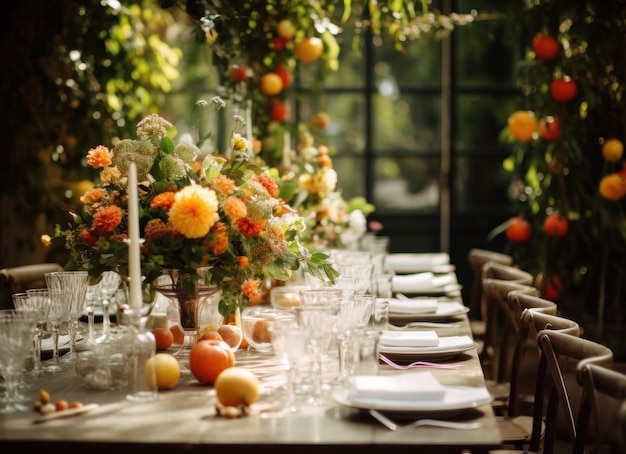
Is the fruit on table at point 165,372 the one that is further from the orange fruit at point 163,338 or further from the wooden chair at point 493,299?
the wooden chair at point 493,299

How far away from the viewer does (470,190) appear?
544 cm

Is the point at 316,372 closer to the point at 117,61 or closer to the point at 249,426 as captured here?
the point at 249,426

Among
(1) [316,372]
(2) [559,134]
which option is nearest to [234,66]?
(2) [559,134]

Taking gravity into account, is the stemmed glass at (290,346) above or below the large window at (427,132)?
below

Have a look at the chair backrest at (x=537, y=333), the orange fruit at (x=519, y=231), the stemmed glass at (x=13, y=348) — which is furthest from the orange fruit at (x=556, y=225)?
the stemmed glass at (x=13, y=348)

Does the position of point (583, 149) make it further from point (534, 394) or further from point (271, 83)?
point (534, 394)

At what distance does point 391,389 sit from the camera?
5.46ft

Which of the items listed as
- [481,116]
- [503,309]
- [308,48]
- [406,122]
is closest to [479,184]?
[481,116]

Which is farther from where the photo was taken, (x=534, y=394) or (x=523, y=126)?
(x=523, y=126)

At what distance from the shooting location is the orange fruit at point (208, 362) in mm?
1922

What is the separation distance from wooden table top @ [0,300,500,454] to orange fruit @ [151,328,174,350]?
16.3 inches

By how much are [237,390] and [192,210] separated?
0.43 m

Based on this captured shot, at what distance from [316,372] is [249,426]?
223 millimetres

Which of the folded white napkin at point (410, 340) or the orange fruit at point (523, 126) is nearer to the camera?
the folded white napkin at point (410, 340)
